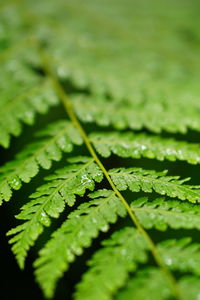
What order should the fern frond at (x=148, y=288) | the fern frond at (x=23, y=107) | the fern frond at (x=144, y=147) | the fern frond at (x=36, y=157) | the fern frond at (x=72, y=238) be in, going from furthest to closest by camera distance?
the fern frond at (x=23, y=107) → the fern frond at (x=144, y=147) → the fern frond at (x=36, y=157) → the fern frond at (x=72, y=238) → the fern frond at (x=148, y=288)

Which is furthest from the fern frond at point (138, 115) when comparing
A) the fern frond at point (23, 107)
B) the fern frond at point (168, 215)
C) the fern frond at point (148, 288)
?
the fern frond at point (148, 288)

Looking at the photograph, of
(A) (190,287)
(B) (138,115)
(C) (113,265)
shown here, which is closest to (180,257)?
(A) (190,287)

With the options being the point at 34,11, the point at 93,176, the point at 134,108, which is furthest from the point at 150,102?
the point at 34,11

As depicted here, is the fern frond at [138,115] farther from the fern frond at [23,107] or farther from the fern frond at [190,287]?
the fern frond at [190,287]

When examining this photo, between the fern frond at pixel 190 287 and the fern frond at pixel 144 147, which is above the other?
the fern frond at pixel 144 147

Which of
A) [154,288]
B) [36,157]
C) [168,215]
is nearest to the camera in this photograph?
[154,288]

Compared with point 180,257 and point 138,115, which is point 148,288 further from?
point 138,115

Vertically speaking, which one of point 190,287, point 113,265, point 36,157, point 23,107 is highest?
point 23,107
